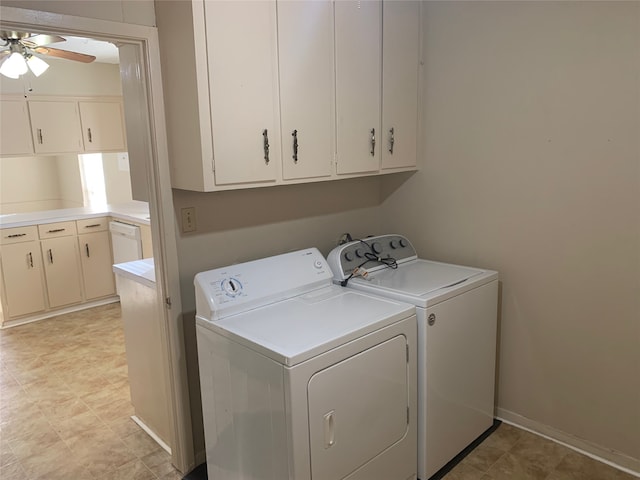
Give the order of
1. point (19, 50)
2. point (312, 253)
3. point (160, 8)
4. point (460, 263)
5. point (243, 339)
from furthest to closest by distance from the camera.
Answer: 1. point (19, 50)
2. point (460, 263)
3. point (312, 253)
4. point (160, 8)
5. point (243, 339)

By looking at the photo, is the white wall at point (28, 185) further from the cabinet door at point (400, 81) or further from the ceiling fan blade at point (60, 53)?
the cabinet door at point (400, 81)

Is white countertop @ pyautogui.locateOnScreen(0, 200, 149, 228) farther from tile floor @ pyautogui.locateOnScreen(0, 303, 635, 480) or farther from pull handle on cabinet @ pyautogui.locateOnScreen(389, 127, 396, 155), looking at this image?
pull handle on cabinet @ pyautogui.locateOnScreen(389, 127, 396, 155)

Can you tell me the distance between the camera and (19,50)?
3445 mm

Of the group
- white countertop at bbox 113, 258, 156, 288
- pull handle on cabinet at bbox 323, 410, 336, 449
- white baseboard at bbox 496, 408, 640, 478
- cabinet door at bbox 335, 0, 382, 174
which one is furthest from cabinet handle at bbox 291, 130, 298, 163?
white baseboard at bbox 496, 408, 640, 478

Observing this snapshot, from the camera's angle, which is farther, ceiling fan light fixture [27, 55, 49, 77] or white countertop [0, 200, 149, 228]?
white countertop [0, 200, 149, 228]

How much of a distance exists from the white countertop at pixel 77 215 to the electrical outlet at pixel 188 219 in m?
2.36

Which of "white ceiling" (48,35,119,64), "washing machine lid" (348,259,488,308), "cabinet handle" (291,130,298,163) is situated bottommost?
"washing machine lid" (348,259,488,308)

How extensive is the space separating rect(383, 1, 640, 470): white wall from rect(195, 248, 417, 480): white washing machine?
82cm

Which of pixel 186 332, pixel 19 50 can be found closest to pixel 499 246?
pixel 186 332

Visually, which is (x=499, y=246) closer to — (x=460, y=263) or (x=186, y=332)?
(x=460, y=263)

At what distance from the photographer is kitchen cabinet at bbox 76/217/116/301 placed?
4805mm

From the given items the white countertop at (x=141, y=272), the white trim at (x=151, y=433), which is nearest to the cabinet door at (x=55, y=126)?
the white countertop at (x=141, y=272)

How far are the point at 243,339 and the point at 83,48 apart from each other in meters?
4.22

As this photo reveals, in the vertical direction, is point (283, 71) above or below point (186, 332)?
above
